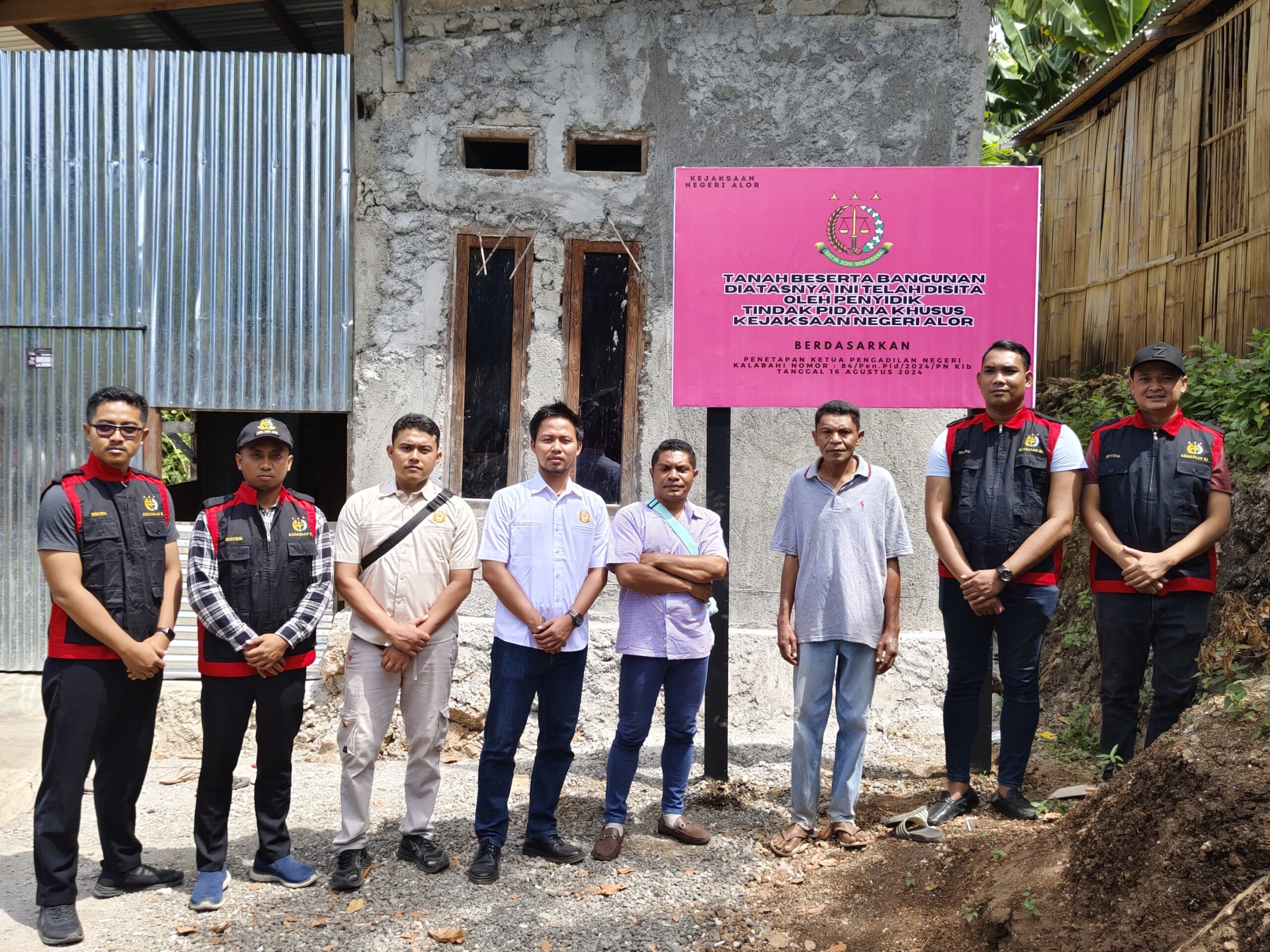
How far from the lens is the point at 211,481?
35.0ft

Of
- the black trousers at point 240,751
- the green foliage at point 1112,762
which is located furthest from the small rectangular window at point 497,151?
the green foliage at point 1112,762

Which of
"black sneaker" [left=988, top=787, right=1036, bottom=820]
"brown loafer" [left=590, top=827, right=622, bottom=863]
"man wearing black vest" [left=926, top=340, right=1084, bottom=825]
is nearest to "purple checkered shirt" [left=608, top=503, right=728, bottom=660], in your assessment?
"brown loafer" [left=590, top=827, right=622, bottom=863]

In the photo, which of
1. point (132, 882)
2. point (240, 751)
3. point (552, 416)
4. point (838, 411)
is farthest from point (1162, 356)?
point (132, 882)

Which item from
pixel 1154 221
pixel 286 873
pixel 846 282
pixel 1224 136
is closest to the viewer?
pixel 286 873

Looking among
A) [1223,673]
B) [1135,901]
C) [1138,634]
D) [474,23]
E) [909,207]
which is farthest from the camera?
[474,23]

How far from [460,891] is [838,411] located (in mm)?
2576

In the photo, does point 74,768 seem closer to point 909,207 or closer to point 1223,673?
point 909,207

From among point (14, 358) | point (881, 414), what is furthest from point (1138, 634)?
point (14, 358)

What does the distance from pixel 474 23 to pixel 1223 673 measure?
18.3ft

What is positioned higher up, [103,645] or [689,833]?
[103,645]

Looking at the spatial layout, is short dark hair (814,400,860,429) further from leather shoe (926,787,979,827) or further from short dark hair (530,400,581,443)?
leather shoe (926,787,979,827)

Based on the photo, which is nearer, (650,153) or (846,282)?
(846,282)

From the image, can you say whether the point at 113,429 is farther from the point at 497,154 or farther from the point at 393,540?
the point at 497,154

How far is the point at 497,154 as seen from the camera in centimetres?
677
